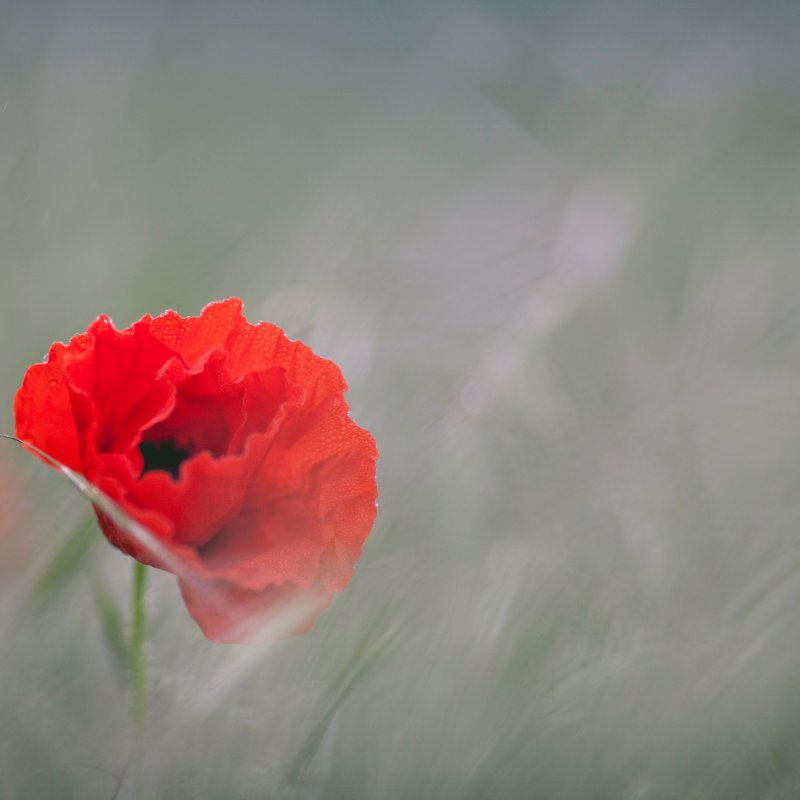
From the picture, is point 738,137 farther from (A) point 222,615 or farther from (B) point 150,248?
(A) point 222,615

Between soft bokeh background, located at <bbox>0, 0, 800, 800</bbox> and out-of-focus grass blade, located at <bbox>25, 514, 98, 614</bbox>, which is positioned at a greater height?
soft bokeh background, located at <bbox>0, 0, 800, 800</bbox>

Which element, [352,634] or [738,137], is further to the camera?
[738,137]

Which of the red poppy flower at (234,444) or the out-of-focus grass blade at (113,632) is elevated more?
the red poppy flower at (234,444)

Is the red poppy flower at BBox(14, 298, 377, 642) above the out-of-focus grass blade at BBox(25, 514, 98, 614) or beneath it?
above

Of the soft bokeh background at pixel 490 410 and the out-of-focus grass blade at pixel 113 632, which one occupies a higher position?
the soft bokeh background at pixel 490 410

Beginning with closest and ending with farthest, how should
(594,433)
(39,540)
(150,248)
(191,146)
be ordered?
(39,540) → (594,433) → (150,248) → (191,146)

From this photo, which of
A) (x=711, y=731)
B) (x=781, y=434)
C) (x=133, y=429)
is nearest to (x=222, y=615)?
(x=133, y=429)

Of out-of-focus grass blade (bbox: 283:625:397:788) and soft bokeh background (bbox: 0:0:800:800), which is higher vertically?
soft bokeh background (bbox: 0:0:800:800)
